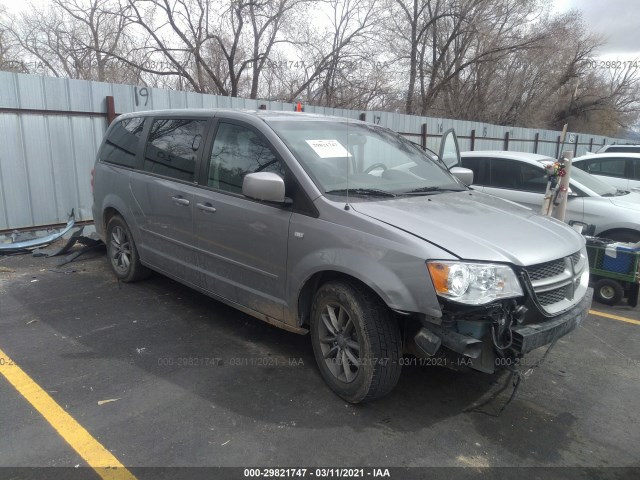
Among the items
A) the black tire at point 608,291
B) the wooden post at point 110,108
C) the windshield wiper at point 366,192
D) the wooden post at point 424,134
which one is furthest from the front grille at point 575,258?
the wooden post at point 424,134

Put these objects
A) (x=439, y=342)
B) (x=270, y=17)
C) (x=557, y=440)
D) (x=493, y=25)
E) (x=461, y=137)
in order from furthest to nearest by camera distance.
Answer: (x=493, y=25) < (x=270, y=17) < (x=461, y=137) < (x=557, y=440) < (x=439, y=342)

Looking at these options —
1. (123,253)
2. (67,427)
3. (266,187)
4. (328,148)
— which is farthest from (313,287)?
(123,253)

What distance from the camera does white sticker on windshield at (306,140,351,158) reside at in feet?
11.9

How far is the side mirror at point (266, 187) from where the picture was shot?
127 inches

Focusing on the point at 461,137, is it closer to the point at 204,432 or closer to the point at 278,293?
the point at 278,293

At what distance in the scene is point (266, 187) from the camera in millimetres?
3227

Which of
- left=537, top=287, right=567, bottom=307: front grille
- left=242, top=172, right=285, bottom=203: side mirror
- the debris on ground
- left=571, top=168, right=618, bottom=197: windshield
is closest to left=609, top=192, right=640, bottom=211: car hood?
left=571, top=168, right=618, bottom=197: windshield

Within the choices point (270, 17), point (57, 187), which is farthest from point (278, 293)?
point (270, 17)

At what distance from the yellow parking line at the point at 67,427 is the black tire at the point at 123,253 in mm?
1760

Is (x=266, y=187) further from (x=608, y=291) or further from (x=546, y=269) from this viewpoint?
(x=608, y=291)

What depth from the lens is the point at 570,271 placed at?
3.19 metres

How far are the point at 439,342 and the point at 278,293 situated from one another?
1280 millimetres

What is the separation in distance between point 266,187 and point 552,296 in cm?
195

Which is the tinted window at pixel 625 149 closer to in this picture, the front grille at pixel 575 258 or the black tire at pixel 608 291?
the black tire at pixel 608 291
